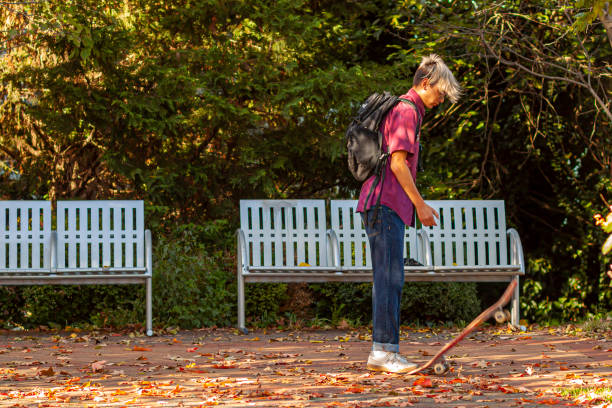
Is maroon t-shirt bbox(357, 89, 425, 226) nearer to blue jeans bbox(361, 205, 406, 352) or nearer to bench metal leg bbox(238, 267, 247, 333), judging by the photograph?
blue jeans bbox(361, 205, 406, 352)

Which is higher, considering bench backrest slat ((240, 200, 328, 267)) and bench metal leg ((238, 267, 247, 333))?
bench backrest slat ((240, 200, 328, 267))

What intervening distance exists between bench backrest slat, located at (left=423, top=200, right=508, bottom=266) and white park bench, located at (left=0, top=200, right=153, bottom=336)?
8.99 feet

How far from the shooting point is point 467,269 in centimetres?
755

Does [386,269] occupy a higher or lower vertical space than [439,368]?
higher

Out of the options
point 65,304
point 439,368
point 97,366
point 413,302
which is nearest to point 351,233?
point 413,302

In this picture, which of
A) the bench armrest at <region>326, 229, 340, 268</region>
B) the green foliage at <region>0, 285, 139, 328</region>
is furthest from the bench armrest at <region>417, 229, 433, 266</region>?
the green foliage at <region>0, 285, 139, 328</region>

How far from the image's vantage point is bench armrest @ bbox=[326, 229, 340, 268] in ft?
24.4

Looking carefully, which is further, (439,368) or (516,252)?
(516,252)

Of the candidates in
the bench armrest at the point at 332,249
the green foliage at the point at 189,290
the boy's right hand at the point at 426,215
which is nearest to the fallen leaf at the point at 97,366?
the boy's right hand at the point at 426,215

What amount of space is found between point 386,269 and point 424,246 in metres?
3.06

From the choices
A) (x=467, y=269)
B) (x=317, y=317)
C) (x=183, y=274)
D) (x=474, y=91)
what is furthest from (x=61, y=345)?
(x=474, y=91)

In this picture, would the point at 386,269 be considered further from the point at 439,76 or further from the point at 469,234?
the point at 469,234

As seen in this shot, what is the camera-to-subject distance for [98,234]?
7.46 meters

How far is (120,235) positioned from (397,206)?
3.57 metres
